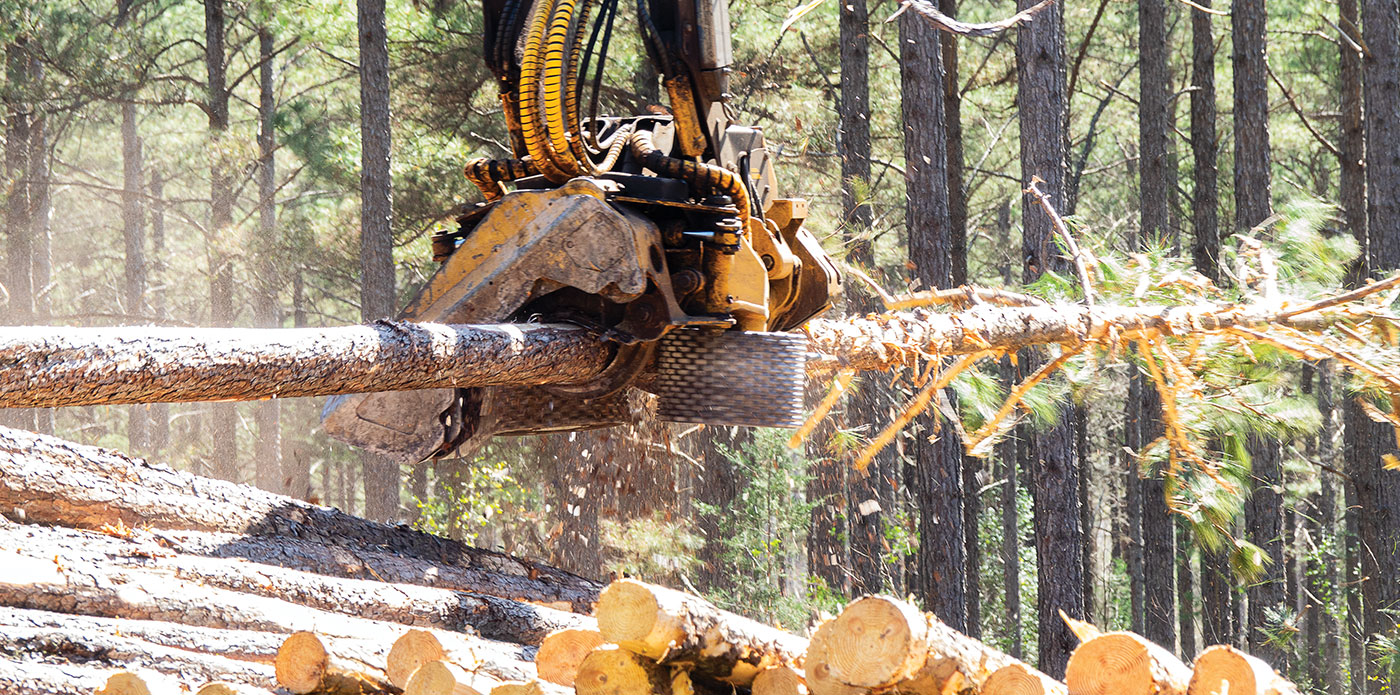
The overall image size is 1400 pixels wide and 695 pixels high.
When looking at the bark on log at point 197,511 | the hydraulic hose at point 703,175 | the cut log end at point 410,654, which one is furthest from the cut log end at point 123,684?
the hydraulic hose at point 703,175

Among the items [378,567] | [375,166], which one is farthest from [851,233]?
[378,567]

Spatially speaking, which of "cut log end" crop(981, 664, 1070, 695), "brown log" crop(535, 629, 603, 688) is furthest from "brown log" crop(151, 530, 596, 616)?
"cut log end" crop(981, 664, 1070, 695)

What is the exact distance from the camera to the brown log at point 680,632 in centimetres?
255

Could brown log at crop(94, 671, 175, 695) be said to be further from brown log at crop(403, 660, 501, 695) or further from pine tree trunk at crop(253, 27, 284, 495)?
pine tree trunk at crop(253, 27, 284, 495)

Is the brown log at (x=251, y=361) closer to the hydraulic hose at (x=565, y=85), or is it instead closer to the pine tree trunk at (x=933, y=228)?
the hydraulic hose at (x=565, y=85)

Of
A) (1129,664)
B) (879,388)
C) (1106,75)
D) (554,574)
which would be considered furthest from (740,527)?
(1106,75)

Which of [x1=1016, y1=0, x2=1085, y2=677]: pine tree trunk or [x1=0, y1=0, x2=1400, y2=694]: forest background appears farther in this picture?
[x1=1016, y1=0, x2=1085, y2=677]: pine tree trunk

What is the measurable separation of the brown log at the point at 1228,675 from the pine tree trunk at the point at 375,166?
28.0 ft

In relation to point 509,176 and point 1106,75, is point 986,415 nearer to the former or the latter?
point 509,176

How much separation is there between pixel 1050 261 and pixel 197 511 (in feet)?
21.4

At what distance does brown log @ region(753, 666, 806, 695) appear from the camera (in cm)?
274

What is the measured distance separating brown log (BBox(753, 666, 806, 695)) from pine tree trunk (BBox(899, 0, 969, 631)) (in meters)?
7.36

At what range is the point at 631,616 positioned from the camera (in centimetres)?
256

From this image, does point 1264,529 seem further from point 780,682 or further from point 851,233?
point 780,682
